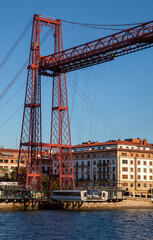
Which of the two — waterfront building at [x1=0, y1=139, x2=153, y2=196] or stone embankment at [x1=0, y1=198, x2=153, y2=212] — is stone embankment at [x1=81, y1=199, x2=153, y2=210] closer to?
stone embankment at [x1=0, y1=198, x2=153, y2=212]

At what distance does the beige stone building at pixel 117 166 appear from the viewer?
5133 inches

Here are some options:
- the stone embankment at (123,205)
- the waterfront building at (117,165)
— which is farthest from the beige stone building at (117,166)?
the stone embankment at (123,205)

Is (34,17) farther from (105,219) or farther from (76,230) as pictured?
(76,230)

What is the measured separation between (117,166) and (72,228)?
237ft

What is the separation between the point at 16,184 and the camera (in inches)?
3445

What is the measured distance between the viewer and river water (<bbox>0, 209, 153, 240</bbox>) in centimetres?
5159

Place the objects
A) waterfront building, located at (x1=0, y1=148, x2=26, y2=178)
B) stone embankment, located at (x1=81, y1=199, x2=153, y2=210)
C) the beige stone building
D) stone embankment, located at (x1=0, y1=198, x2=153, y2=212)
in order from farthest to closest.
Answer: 1. waterfront building, located at (x1=0, y1=148, x2=26, y2=178)
2. the beige stone building
3. stone embankment, located at (x1=81, y1=199, x2=153, y2=210)
4. stone embankment, located at (x1=0, y1=198, x2=153, y2=212)

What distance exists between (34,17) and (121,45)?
21194mm

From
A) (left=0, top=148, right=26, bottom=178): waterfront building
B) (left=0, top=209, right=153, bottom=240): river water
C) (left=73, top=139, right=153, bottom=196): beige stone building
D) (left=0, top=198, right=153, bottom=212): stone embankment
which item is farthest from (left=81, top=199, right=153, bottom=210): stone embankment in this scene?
(left=0, top=148, right=26, bottom=178): waterfront building

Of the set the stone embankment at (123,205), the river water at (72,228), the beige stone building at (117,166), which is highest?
the beige stone building at (117,166)

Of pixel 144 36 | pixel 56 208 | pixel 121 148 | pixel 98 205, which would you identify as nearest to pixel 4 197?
pixel 56 208

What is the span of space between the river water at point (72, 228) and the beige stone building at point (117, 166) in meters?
58.5

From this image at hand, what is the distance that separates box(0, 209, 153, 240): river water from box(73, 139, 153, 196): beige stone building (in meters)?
58.5

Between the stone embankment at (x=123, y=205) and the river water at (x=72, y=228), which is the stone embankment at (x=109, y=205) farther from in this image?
the river water at (x=72, y=228)
